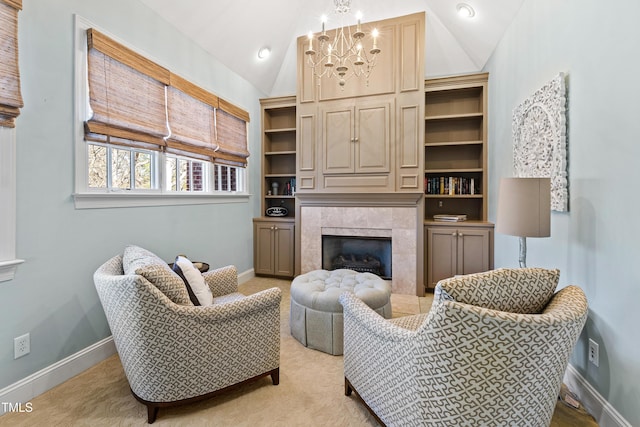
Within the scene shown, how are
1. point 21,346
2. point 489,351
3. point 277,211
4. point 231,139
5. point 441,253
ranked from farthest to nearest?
1. point 277,211
2. point 231,139
3. point 441,253
4. point 21,346
5. point 489,351

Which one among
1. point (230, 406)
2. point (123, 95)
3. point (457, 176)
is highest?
point (123, 95)

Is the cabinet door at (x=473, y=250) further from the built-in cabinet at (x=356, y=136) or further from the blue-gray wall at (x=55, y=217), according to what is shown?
the blue-gray wall at (x=55, y=217)

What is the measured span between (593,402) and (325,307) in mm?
1614

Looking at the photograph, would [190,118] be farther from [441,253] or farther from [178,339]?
[441,253]

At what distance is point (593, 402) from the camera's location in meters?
1.69

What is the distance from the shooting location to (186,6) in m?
2.94

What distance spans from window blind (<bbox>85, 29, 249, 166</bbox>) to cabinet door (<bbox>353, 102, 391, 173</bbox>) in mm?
1610

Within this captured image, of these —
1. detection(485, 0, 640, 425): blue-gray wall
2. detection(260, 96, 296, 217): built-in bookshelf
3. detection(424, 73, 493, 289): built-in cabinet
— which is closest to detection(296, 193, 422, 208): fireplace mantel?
detection(424, 73, 493, 289): built-in cabinet

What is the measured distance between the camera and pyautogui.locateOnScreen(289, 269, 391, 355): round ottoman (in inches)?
94.2

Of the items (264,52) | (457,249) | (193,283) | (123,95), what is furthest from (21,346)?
(457,249)

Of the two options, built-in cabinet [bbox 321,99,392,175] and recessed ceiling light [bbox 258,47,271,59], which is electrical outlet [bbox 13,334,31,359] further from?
recessed ceiling light [bbox 258,47,271,59]

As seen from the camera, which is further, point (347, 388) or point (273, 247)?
point (273, 247)

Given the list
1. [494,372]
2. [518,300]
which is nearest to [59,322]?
[494,372]

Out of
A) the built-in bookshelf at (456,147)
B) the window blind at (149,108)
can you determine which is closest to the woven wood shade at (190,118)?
the window blind at (149,108)
